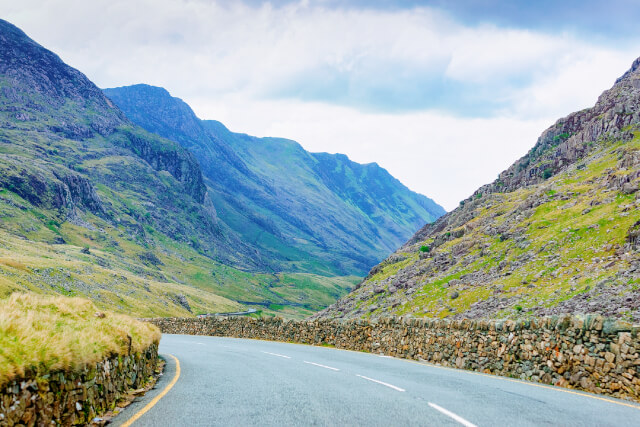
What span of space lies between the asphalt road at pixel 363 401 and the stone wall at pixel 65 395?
1.88 feet

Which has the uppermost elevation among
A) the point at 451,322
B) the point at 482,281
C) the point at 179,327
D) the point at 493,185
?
the point at 493,185

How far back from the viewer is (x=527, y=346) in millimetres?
15953

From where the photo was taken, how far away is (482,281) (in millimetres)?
68000

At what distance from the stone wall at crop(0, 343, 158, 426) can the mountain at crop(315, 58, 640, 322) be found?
40.2 meters

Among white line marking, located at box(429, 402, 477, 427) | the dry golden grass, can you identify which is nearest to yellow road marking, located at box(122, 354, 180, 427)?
the dry golden grass

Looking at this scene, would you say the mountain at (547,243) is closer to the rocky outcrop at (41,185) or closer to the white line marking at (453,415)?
the white line marking at (453,415)

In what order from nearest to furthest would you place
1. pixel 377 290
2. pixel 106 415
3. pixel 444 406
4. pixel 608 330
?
pixel 106 415 → pixel 444 406 → pixel 608 330 → pixel 377 290

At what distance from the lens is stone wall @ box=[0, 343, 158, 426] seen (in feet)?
20.3

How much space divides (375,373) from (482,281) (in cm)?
5638

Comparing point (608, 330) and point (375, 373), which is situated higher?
point (608, 330)

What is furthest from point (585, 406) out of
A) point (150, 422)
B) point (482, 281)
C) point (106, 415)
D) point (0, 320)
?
point (482, 281)

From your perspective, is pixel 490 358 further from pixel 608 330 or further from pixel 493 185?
pixel 493 185

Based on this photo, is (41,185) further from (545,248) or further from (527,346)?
(527,346)

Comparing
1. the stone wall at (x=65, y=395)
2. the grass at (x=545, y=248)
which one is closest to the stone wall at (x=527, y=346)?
the stone wall at (x=65, y=395)
